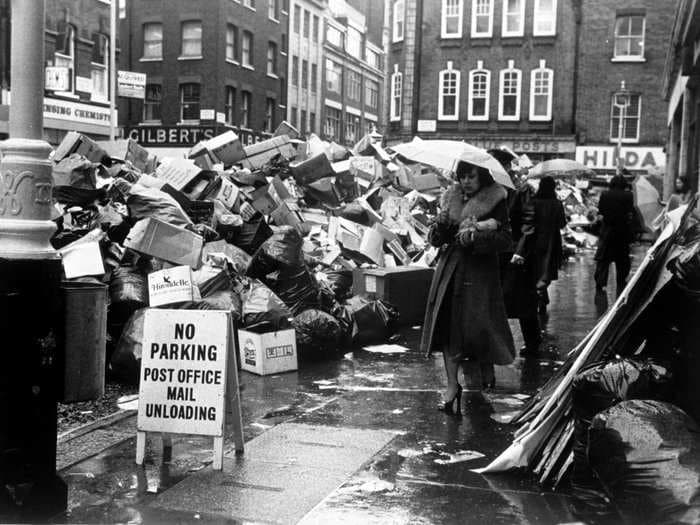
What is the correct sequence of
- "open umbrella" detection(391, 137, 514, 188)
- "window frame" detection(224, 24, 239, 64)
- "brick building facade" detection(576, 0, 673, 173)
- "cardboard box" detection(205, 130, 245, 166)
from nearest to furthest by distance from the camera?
1. "open umbrella" detection(391, 137, 514, 188)
2. "cardboard box" detection(205, 130, 245, 166)
3. "brick building facade" detection(576, 0, 673, 173)
4. "window frame" detection(224, 24, 239, 64)

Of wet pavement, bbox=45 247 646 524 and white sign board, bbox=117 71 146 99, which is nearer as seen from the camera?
wet pavement, bbox=45 247 646 524

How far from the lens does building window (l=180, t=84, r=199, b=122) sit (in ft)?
140

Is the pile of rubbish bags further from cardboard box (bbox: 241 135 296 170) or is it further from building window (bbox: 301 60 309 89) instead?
building window (bbox: 301 60 309 89)

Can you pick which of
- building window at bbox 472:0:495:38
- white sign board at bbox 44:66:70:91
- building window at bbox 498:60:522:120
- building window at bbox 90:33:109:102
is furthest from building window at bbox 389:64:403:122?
white sign board at bbox 44:66:70:91

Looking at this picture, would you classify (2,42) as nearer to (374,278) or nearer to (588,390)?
(374,278)

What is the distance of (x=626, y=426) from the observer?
158 inches

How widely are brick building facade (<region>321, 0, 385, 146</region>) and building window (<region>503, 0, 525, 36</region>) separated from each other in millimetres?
21124

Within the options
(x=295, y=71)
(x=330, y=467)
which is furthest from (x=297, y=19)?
(x=330, y=467)

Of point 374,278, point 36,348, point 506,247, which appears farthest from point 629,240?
point 36,348

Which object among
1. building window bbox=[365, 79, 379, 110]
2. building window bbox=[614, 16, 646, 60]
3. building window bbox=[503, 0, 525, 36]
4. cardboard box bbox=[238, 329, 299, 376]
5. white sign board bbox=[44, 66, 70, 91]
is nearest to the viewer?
cardboard box bbox=[238, 329, 299, 376]

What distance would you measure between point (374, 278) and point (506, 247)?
397cm

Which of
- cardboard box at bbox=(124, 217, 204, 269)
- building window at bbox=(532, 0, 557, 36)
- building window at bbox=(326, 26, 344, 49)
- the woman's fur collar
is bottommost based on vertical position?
cardboard box at bbox=(124, 217, 204, 269)

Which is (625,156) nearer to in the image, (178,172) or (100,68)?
(100,68)

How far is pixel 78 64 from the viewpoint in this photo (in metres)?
33.3
